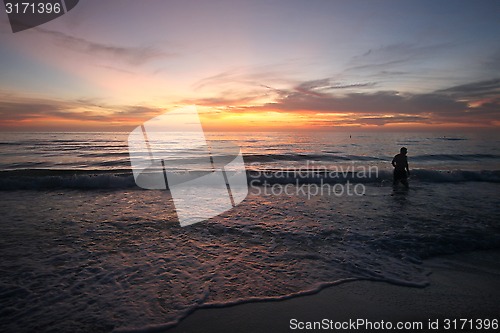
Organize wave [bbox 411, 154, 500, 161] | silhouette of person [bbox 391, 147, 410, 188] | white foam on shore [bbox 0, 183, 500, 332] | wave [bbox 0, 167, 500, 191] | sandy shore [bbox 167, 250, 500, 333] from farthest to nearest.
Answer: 1. wave [bbox 411, 154, 500, 161]
2. wave [bbox 0, 167, 500, 191]
3. silhouette of person [bbox 391, 147, 410, 188]
4. white foam on shore [bbox 0, 183, 500, 332]
5. sandy shore [bbox 167, 250, 500, 333]

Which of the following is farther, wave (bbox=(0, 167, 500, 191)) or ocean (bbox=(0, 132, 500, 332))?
wave (bbox=(0, 167, 500, 191))

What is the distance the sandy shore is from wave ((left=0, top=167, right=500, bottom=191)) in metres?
11.5

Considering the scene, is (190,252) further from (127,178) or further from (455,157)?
(455,157)

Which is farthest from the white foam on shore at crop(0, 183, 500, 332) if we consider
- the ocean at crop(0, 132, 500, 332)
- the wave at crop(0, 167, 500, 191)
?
the wave at crop(0, 167, 500, 191)

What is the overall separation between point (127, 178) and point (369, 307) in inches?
560

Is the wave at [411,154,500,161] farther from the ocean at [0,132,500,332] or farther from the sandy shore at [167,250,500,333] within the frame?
the sandy shore at [167,250,500,333]

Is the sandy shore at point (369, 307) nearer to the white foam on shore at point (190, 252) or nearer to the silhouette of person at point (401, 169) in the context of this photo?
the white foam on shore at point (190, 252)

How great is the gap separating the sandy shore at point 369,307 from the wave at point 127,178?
37.7 feet

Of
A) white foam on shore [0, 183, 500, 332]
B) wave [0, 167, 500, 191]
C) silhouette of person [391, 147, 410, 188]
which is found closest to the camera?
white foam on shore [0, 183, 500, 332]

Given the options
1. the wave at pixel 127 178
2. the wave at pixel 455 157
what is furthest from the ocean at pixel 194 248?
the wave at pixel 455 157

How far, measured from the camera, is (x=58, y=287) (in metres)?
3.99

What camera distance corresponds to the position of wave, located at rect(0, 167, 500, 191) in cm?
1316

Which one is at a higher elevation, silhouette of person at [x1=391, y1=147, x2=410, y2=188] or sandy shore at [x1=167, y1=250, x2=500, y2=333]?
silhouette of person at [x1=391, y1=147, x2=410, y2=188]

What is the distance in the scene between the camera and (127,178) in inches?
578
